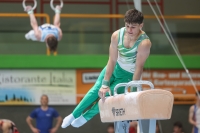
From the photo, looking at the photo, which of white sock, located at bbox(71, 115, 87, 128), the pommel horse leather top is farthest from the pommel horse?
white sock, located at bbox(71, 115, 87, 128)

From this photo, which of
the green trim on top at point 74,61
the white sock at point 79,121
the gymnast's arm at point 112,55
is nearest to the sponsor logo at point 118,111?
the gymnast's arm at point 112,55

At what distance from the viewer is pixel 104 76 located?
222 inches

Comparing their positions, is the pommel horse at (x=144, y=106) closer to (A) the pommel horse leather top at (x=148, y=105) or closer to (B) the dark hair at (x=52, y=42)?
(A) the pommel horse leather top at (x=148, y=105)

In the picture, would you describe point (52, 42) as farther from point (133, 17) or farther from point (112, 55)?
point (133, 17)

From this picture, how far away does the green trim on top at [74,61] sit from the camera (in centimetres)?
1068

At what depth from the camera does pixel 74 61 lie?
1082cm

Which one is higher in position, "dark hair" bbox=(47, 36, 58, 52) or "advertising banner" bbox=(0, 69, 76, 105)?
"dark hair" bbox=(47, 36, 58, 52)

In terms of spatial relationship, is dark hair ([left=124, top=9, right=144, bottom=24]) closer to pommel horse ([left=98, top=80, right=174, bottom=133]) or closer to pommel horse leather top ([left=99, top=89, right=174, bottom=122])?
pommel horse ([left=98, top=80, right=174, bottom=133])

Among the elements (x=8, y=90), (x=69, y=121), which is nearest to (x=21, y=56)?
(x=8, y=90)

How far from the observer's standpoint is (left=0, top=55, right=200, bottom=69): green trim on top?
35.0 ft

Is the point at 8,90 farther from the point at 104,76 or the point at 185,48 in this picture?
the point at 104,76

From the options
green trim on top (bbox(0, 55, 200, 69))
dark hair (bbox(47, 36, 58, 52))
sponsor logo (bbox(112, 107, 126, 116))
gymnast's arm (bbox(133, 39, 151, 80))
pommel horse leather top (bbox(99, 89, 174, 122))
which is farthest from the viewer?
green trim on top (bbox(0, 55, 200, 69))

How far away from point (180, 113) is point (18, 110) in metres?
3.40

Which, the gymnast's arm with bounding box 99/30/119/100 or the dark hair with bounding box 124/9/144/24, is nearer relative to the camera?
the dark hair with bounding box 124/9/144/24
